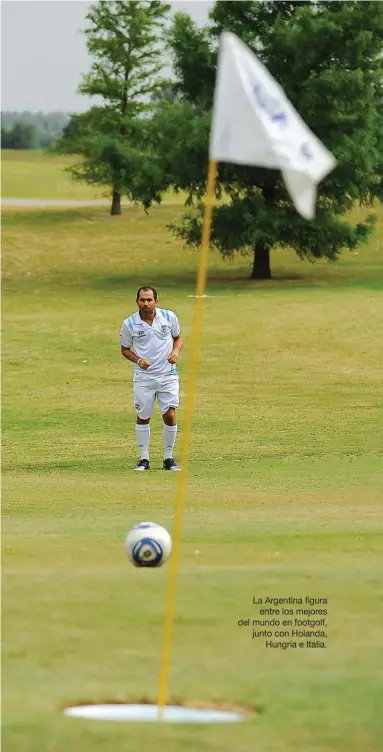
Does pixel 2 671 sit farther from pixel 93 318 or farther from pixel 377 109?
pixel 377 109

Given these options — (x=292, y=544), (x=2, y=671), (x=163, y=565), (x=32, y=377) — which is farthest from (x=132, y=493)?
(x=32, y=377)

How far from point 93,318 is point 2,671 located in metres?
33.5

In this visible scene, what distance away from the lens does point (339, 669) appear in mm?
7977

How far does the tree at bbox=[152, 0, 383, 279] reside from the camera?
159ft

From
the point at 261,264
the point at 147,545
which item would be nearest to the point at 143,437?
the point at 147,545

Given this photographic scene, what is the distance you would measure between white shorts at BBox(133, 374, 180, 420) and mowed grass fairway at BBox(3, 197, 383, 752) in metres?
0.85

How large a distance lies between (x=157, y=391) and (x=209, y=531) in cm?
582

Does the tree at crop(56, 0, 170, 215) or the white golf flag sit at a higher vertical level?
the tree at crop(56, 0, 170, 215)

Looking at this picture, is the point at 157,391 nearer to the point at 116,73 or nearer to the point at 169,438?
the point at 169,438

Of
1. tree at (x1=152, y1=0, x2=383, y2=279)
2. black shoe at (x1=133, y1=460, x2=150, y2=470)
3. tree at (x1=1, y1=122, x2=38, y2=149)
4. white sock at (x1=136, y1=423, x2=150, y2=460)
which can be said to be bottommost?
black shoe at (x1=133, y1=460, x2=150, y2=470)

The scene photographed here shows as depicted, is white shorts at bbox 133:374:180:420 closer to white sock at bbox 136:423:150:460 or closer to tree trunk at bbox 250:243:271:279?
white sock at bbox 136:423:150:460

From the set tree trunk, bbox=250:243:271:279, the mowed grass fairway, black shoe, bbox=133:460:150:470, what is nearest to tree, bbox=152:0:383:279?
tree trunk, bbox=250:243:271:279

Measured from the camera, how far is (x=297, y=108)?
4856 centimetres

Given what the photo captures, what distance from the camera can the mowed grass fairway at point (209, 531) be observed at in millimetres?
7371
